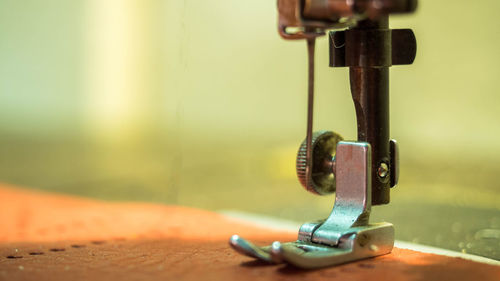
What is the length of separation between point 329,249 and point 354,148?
166 mm

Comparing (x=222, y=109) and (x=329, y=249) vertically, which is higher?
(x=222, y=109)

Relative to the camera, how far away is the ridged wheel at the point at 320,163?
125cm

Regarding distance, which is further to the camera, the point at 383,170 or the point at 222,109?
the point at 222,109

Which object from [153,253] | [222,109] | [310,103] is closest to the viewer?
[310,103]

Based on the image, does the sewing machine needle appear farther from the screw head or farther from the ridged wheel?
the screw head

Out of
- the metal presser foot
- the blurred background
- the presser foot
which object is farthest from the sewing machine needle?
the blurred background

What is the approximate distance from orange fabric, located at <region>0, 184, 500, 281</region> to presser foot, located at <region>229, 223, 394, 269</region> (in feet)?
0.04

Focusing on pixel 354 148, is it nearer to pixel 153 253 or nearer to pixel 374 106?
pixel 374 106

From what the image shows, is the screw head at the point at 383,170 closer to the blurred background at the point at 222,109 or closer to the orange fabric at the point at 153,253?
the orange fabric at the point at 153,253

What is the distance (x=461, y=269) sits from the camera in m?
1.15

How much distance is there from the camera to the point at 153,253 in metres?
1.29

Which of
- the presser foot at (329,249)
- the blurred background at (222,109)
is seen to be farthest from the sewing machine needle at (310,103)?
the blurred background at (222,109)

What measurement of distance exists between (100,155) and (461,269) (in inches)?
101

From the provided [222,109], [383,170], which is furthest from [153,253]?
[222,109]
